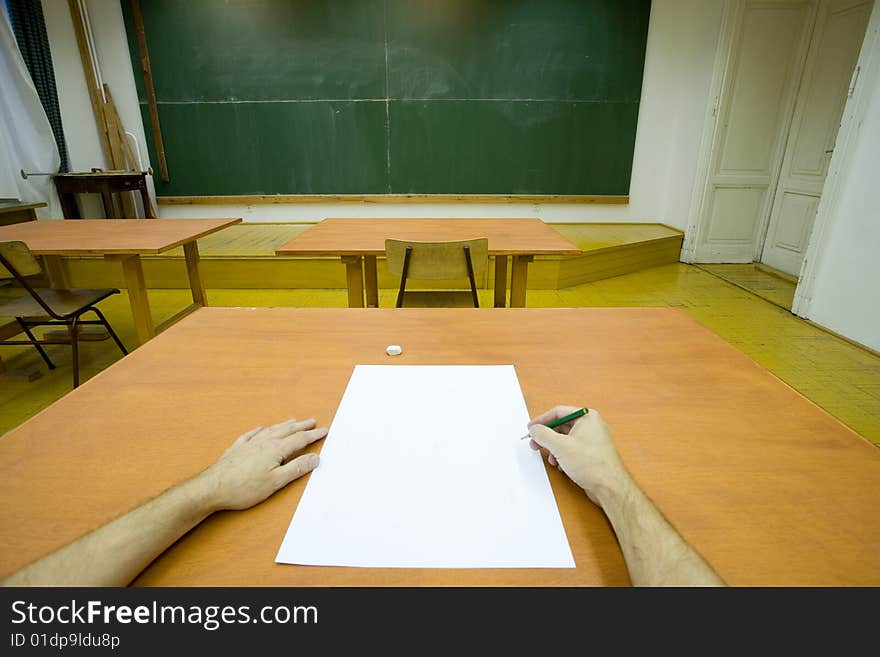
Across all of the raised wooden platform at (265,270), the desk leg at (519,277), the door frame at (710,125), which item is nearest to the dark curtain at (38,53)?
A: the raised wooden platform at (265,270)

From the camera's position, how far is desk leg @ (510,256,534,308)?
2375mm

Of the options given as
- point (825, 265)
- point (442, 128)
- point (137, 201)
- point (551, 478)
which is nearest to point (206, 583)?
point (551, 478)

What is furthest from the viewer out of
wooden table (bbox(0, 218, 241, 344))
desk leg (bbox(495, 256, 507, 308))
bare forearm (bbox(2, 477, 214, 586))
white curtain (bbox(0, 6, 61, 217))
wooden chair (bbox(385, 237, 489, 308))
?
white curtain (bbox(0, 6, 61, 217))

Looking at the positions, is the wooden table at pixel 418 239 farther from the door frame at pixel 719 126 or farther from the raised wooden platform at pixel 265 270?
the door frame at pixel 719 126

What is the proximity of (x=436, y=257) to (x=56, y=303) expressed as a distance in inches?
80.2

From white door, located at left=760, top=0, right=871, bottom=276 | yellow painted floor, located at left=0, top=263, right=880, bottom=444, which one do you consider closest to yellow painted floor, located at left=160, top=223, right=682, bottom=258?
yellow painted floor, located at left=0, top=263, right=880, bottom=444

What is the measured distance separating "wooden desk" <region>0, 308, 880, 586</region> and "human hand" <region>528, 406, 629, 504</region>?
0.03 m

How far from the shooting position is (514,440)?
0.68 meters

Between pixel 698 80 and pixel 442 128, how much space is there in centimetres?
251

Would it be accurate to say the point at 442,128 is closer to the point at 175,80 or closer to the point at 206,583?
the point at 175,80

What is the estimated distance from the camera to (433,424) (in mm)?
714

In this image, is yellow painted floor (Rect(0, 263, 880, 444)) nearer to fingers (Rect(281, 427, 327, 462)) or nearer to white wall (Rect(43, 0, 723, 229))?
white wall (Rect(43, 0, 723, 229))

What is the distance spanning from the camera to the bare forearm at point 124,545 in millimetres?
428
